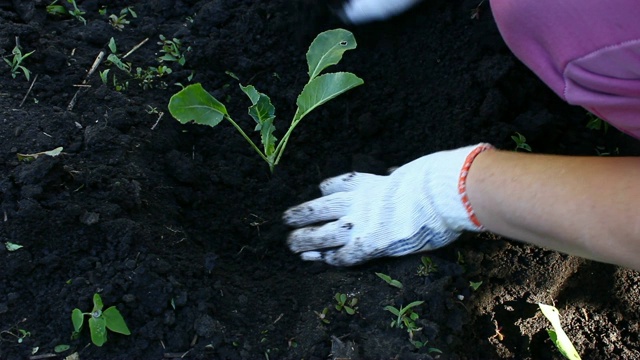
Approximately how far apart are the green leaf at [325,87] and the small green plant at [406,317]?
1.96ft

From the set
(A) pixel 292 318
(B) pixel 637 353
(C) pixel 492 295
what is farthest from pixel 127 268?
(B) pixel 637 353

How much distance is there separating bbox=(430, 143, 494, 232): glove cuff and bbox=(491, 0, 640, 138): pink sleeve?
0.27m

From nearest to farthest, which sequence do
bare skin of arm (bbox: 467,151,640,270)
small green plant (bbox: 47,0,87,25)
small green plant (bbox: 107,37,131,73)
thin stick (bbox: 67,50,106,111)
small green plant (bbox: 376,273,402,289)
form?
1. bare skin of arm (bbox: 467,151,640,270)
2. small green plant (bbox: 376,273,402,289)
3. thin stick (bbox: 67,50,106,111)
4. small green plant (bbox: 107,37,131,73)
5. small green plant (bbox: 47,0,87,25)

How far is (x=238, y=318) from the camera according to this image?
1732 millimetres

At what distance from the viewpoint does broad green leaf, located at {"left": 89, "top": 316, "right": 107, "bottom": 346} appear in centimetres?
156

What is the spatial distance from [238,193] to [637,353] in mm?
1205

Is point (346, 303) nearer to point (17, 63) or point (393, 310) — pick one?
point (393, 310)

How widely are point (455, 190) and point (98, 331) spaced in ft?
2.95

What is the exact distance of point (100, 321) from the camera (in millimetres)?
1573

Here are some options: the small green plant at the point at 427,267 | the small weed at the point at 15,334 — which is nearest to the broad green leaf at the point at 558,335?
the small green plant at the point at 427,267

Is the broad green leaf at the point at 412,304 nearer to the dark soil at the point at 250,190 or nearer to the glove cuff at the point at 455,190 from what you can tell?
the dark soil at the point at 250,190

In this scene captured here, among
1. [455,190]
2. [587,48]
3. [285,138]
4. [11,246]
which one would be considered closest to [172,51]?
[285,138]

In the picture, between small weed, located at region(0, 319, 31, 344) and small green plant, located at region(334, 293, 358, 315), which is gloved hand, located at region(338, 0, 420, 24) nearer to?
small green plant, located at region(334, 293, 358, 315)

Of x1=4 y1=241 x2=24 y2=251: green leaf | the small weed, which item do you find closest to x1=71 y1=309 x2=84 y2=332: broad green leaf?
the small weed
